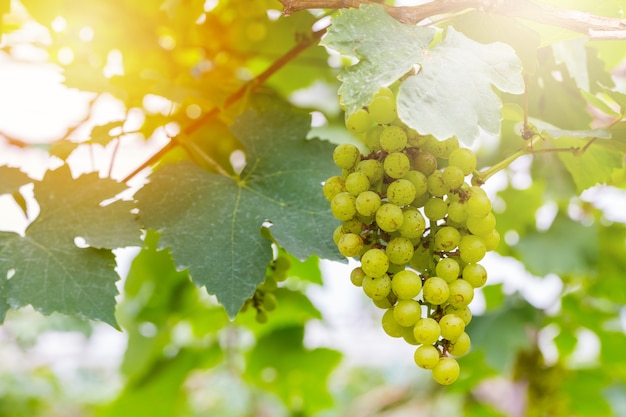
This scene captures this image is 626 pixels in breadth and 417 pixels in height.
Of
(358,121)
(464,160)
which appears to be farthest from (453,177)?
(358,121)

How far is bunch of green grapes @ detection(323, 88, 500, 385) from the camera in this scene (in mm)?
715

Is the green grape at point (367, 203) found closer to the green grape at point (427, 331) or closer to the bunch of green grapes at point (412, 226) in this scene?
the bunch of green grapes at point (412, 226)

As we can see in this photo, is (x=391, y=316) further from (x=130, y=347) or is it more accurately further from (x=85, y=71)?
(x=130, y=347)

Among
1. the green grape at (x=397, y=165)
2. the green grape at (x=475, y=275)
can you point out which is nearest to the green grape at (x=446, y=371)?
the green grape at (x=475, y=275)

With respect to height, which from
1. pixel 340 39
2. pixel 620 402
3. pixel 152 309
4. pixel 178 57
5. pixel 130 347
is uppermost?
pixel 340 39

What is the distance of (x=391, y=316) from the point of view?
2.44ft

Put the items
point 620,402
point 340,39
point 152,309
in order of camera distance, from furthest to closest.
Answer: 1. point 620,402
2. point 152,309
3. point 340,39

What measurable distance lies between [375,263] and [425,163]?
15cm

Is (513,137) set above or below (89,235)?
below

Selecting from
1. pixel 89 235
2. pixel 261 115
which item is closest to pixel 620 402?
pixel 261 115

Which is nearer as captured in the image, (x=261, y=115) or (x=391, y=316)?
(x=391, y=316)

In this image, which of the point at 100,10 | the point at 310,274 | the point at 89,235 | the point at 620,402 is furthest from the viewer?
the point at 620,402

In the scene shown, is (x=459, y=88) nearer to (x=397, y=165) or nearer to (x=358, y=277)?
(x=397, y=165)

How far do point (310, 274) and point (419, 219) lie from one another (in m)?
0.87
